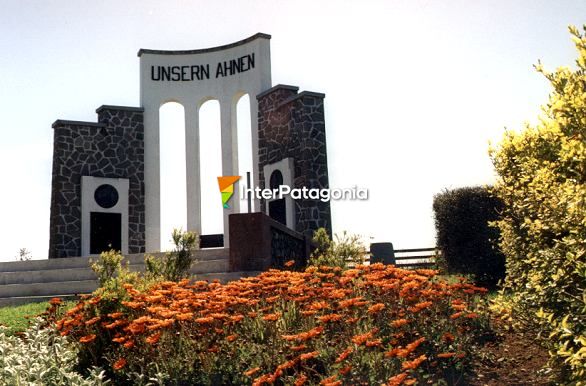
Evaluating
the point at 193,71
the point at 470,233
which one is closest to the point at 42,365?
the point at 470,233

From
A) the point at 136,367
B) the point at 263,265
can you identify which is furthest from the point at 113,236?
the point at 136,367

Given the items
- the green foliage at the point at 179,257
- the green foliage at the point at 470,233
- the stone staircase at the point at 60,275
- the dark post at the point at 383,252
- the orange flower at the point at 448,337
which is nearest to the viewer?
the orange flower at the point at 448,337

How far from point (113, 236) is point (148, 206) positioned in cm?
173

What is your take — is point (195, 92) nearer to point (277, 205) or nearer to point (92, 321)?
point (277, 205)

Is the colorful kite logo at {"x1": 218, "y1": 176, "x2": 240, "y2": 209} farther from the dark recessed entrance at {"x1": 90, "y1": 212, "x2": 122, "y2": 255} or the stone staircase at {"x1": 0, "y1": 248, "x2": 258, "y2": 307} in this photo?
the stone staircase at {"x1": 0, "y1": 248, "x2": 258, "y2": 307}

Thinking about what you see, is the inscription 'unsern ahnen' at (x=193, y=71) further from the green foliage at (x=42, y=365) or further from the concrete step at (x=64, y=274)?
the green foliage at (x=42, y=365)

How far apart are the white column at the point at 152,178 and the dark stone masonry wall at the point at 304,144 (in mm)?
5125

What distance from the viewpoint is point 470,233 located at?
49.8 feet

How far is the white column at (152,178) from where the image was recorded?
73.8 ft

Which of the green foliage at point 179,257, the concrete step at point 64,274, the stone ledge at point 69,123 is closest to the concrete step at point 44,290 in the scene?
the concrete step at point 64,274

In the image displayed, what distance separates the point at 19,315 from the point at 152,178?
12824mm

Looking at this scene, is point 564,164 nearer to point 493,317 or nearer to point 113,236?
point 493,317

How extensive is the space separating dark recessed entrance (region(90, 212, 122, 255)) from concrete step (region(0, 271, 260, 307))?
7894 millimetres

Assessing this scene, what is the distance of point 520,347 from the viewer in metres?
6.46
